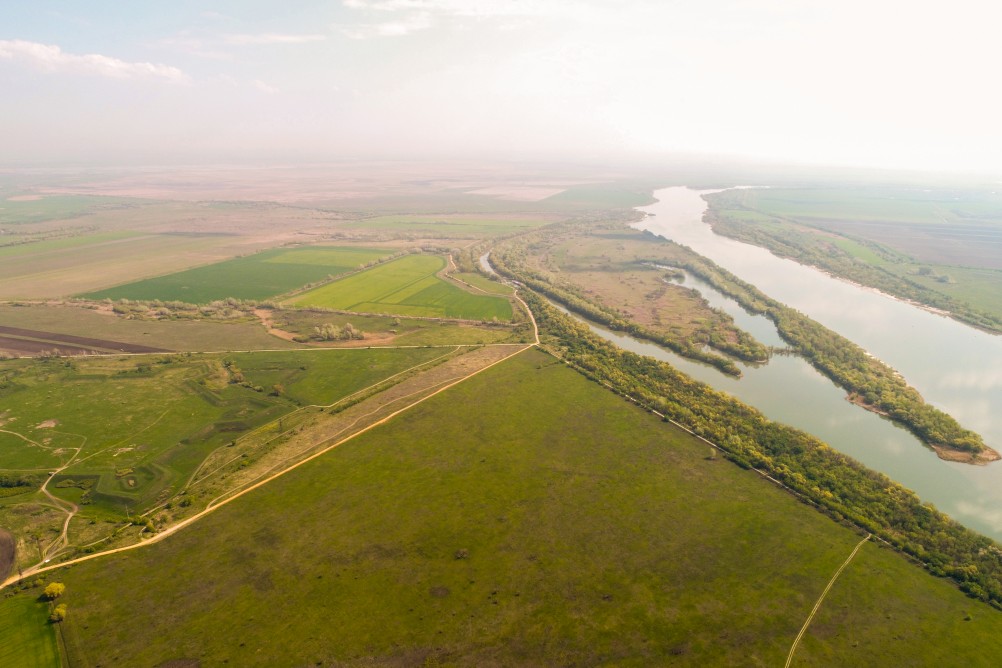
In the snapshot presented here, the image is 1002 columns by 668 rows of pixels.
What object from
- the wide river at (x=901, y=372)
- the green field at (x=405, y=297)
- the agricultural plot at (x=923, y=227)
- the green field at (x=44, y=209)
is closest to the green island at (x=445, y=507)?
the wide river at (x=901, y=372)

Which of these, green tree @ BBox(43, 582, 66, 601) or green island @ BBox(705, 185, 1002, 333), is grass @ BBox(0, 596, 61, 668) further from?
green island @ BBox(705, 185, 1002, 333)

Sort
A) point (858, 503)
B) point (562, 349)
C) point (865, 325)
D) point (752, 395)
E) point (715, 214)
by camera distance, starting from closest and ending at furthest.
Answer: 1. point (858, 503)
2. point (752, 395)
3. point (562, 349)
4. point (865, 325)
5. point (715, 214)

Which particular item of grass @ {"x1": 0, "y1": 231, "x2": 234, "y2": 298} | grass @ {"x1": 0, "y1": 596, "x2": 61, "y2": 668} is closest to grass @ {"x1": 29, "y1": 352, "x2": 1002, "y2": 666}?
grass @ {"x1": 0, "y1": 596, "x2": 61, "y2": 668}

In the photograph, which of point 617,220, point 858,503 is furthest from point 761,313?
point 617,220

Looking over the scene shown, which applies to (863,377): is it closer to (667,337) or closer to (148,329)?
(667,337)

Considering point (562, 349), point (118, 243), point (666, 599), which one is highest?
point (118, 243)

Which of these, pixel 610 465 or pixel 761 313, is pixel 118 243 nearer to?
pixel 610 465
